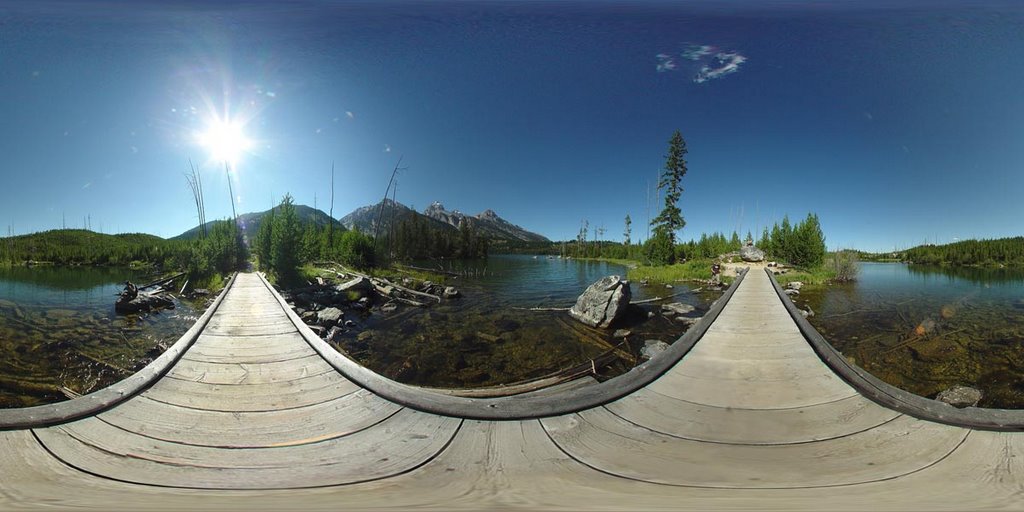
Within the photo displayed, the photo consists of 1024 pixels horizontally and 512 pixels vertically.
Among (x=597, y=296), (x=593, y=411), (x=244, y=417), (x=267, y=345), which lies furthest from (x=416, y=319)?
(x=593, y=411)

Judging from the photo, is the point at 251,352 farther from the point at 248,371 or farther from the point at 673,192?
the point at 673,192

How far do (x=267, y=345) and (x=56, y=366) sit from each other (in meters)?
4.89

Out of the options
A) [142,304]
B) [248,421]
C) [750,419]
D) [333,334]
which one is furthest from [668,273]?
[142,304]

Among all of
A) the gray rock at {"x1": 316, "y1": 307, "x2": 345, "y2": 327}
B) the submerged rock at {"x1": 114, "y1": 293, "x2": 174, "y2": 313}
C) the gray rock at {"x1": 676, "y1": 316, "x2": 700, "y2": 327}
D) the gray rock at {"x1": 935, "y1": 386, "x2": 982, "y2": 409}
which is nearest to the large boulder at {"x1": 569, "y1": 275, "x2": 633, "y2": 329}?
the gray rock at {"x1": 676, "y1": 316, "x2": 700, "y2": 327}

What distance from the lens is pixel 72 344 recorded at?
241 inches

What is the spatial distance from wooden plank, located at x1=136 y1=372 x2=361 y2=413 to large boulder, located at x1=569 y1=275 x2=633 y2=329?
6.23 m

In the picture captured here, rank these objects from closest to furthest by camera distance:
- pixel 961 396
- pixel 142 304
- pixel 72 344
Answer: pixel 961 396
pixel 72 344
pixel 142 304

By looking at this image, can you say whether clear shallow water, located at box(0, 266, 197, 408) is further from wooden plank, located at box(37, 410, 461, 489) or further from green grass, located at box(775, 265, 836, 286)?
green grass, located at box(775, 265, 836, 286)

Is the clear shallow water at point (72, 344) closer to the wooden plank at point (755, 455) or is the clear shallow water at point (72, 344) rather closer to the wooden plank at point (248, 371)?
the wooden plank at point (248, 371)

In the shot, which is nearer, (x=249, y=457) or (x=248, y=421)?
(x=249, y=457)

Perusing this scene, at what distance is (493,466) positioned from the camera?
1334 mm

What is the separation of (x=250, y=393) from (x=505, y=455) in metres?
1.86

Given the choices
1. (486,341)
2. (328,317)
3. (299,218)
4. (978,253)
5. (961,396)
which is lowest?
(961,396)

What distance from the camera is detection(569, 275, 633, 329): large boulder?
7664 millimetres
